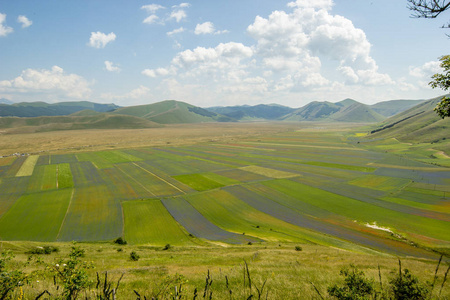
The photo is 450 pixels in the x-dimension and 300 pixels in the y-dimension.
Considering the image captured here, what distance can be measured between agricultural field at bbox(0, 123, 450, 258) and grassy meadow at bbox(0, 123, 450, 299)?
0.38m

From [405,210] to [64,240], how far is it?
8482 centimetres

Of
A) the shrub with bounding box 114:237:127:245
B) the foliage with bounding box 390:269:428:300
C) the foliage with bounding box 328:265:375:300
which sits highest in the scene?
the foliage with bounding box 390:269:428:300

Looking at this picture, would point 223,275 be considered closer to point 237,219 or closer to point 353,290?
point 353,290

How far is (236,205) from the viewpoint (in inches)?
2623

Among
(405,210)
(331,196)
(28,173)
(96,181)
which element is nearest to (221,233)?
(331,196)

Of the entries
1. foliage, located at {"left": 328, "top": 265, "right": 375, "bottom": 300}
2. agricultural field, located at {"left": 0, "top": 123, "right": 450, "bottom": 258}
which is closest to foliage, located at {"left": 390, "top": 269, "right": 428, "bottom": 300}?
foliage, located at {"left": 328, "top": 265, "right": 375, "bottom": 300}

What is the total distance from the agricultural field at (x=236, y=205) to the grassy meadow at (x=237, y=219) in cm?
38

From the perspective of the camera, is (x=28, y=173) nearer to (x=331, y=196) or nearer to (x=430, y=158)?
(x=331, y=196)

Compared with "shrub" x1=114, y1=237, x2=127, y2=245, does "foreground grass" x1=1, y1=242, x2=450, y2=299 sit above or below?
above

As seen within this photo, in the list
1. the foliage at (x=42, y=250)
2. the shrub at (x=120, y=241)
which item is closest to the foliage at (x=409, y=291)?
the foliage at (x=42, y=250)

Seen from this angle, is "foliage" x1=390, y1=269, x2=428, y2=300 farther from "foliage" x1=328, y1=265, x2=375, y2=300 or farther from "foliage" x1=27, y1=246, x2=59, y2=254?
"foliage" x1=27, y1=246, x2=59, y2=254

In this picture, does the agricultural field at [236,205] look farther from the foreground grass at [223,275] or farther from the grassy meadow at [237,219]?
the foreground grass at [223,275]

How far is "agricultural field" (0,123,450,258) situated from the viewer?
159 feet

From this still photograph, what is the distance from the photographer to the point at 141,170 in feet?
359
